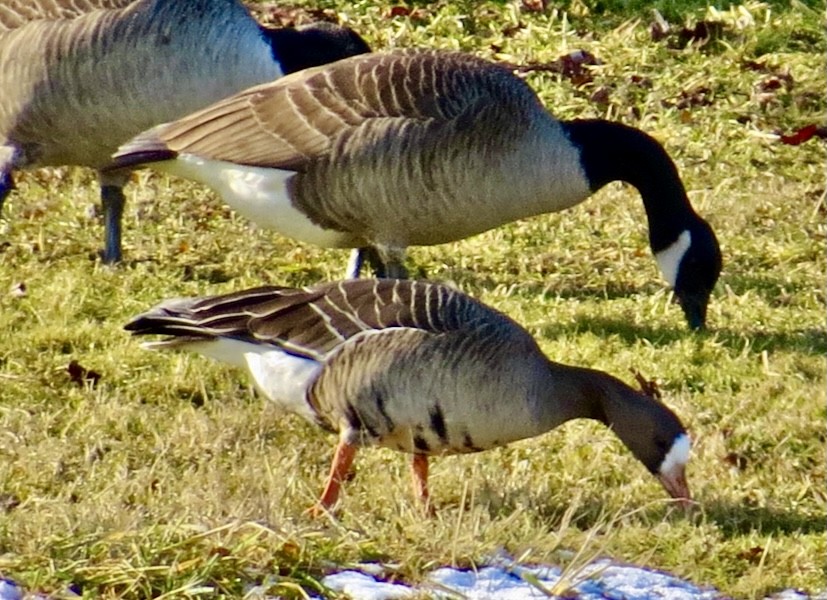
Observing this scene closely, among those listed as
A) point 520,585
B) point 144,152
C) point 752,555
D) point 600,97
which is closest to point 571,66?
point 600,97

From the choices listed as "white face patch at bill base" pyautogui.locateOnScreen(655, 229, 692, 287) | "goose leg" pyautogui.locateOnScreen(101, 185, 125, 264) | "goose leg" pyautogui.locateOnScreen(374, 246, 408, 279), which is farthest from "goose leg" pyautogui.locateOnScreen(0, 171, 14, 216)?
"white face patch at bill base" pyautogui.locateOnScreen(655, 229, 692, 287)

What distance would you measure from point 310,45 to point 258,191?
1.29 meters

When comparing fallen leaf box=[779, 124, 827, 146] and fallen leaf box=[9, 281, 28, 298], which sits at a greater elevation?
fallen leaf box=[779, 124, 827, 146]

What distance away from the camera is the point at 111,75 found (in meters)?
9.15

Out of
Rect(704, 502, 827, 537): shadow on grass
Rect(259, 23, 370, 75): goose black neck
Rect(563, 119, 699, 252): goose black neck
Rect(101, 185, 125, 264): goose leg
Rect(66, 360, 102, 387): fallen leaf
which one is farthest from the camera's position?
Rect(259, 23, 370, 75): goose black neck

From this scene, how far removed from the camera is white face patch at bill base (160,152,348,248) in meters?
8.62

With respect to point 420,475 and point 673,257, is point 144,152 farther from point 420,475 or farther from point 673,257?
point 420,475

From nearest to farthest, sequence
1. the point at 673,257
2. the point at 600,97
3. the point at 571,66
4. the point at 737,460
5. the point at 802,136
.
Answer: the point at 737,460 < the point at 673,257 < the point at 802,136 < the point at 600,97 < the point at 571,66

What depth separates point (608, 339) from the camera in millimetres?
8500

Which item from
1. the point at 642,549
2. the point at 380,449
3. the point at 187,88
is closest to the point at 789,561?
the point at 642,549

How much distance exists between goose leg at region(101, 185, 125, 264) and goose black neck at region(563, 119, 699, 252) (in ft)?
8.22

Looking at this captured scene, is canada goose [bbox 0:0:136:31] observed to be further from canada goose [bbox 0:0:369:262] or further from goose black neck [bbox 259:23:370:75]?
goose black neck [bbox 259:23:370:75]

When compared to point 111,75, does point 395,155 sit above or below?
below

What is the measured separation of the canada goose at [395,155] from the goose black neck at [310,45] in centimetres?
64
